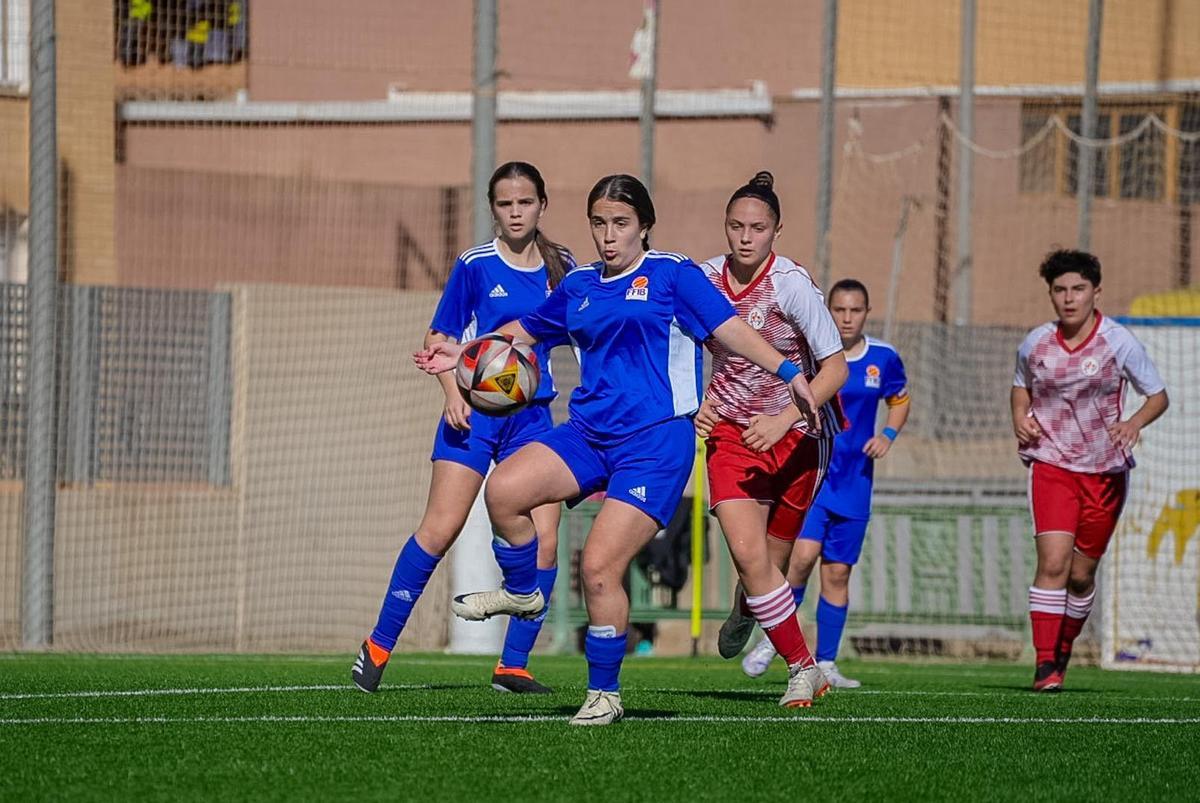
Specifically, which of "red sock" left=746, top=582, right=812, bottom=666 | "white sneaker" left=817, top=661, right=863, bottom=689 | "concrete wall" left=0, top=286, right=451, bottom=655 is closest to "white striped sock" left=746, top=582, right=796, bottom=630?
"red sock" left=746, top=582, right=812, bottom=666

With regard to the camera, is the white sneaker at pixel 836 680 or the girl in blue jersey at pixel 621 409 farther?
the white sneaker at pixel 836 680

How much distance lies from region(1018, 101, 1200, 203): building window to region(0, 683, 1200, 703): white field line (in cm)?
1528

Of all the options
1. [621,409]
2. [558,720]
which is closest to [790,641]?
[558,720]

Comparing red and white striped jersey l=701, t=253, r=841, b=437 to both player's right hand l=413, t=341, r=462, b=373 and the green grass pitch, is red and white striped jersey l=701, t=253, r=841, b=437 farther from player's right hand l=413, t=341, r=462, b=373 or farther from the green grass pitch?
the green grass pitch

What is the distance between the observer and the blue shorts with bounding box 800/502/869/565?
10656 mm

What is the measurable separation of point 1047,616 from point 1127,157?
15.5 m

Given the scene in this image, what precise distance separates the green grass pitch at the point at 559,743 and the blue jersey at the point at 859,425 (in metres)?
1.57

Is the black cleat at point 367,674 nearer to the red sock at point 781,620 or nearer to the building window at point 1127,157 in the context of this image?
the red sock at point 781,620

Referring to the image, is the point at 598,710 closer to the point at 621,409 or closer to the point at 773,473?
the point at 621,409

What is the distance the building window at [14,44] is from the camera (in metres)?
14.5

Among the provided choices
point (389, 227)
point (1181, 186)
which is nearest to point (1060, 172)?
point (1181, 186)

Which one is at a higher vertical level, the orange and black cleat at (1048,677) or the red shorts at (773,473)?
the red shorts at (773,473)

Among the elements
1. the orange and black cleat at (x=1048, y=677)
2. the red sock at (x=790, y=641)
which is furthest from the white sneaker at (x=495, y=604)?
the orange and black cleat at (x=1048, y=677)

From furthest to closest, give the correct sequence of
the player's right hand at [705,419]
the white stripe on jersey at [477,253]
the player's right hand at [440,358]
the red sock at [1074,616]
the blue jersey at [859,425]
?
the blue jersey at [859,425], the red sock at [1074,616], the white stripe on jersey at [477,253], the player's right hand at [705,419], the player's right hand at [440,358]
